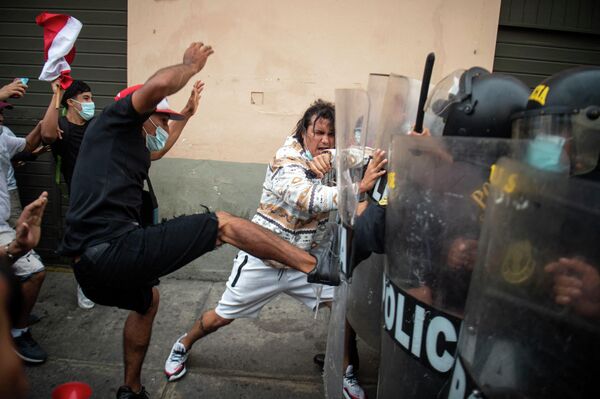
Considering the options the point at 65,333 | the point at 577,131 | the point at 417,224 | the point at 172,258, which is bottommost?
the point at 65,333

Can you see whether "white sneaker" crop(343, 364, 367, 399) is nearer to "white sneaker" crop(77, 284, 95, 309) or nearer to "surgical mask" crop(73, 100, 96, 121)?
"white sneaker" crop(77, 284, 95, 309)

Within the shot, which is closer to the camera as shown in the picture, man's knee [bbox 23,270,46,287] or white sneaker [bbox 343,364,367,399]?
white sneaker [bbox 343,364,367,399]

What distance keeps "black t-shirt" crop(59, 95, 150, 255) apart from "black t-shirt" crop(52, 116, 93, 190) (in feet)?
4.80

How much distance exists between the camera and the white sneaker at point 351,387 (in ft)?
9.59

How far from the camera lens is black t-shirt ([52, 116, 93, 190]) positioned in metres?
3.75

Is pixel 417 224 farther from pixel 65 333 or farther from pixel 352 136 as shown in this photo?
pixel 65 333

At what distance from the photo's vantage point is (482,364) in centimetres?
105

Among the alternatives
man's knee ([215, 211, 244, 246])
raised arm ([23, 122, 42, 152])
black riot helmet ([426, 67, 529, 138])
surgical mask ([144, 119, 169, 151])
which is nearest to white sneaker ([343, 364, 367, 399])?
man's knee ([215, 211, 244, 246])

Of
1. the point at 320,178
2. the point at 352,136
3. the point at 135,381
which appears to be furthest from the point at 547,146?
the point at 135,381

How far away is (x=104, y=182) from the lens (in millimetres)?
2412

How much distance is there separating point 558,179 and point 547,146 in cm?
33

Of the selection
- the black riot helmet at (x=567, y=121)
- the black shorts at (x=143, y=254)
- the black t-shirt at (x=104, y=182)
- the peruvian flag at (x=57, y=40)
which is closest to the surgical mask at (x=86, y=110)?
the peruvian flag at (x=57, y=40)

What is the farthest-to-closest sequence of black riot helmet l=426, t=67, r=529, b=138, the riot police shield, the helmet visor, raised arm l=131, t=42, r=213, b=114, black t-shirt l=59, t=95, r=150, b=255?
black t-shirt l=59, t=95, r=150, b=255, raised arm l=131, t=42, r=213, b=114, the riot police shield, the helmet visor, black riot helmet l=426, t=67, r=529, b=138

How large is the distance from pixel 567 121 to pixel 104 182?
218cm
